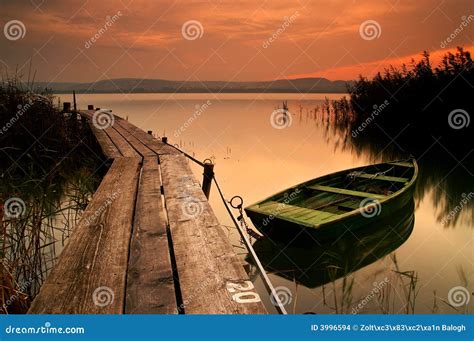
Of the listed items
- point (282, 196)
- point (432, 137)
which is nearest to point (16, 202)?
point (282, 196)

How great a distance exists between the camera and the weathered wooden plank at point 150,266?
217cm

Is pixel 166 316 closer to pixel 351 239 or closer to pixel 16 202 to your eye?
pixel 16 202

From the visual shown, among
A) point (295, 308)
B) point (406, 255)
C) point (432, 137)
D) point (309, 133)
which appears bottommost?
point (295, 308)

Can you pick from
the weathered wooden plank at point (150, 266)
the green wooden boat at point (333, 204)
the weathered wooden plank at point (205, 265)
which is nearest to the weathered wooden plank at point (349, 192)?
the green wooden boat at point (333, 204)

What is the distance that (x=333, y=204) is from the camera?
24.9ft

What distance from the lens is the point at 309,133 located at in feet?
76.2

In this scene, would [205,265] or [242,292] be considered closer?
[242,292]

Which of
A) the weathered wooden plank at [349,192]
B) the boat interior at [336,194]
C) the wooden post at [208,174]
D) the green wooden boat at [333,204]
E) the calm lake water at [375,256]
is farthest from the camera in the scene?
the weathered wooden plank at [349,192]

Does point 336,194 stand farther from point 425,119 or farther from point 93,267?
point 425,119

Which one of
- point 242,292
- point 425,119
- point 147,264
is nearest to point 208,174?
point 147,264

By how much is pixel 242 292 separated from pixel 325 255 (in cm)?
446

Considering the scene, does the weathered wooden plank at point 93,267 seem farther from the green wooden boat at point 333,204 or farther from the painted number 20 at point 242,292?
the green wooden boat at point 333,204

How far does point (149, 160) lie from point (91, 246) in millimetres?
4014

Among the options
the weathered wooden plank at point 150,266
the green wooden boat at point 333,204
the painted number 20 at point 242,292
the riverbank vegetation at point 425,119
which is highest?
the riverbank vegetation at point 425,119
